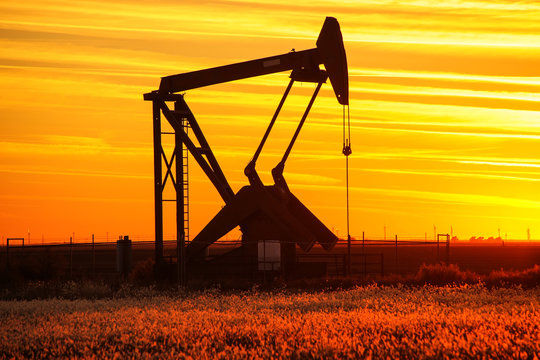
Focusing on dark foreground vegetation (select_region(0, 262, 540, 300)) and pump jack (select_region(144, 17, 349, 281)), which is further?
pump jack (select_region(144, 17, 349, 281))

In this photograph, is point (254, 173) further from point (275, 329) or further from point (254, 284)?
point (275, 329)

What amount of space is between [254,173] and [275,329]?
16.7m

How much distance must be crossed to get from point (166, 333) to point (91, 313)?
4.27 meters

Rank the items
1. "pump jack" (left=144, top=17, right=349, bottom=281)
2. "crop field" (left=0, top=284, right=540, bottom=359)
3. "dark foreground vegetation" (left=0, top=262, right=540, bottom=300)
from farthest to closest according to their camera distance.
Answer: "pump jack" (left=144, top=17, right=349, bottom=281) < "dark foreground vegetation" (left=0, top=262, right=540, bottom=300) < "crop field" (left=0, top=284, right=540, bottom=359)

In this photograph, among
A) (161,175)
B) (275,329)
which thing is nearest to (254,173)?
(161,175)

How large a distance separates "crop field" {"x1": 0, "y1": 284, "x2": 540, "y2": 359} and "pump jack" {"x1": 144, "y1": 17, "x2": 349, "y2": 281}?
383 inches

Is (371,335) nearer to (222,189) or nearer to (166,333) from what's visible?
(166,333)

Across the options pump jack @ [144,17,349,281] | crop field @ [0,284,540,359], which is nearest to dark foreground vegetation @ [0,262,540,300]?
pump jack @ [144,17,349,281]

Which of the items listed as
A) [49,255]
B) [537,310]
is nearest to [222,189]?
[49,255]

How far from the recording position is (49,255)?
30766mm

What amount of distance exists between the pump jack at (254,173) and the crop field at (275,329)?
9.73m

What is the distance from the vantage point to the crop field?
32.4ft

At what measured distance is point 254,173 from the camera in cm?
2886

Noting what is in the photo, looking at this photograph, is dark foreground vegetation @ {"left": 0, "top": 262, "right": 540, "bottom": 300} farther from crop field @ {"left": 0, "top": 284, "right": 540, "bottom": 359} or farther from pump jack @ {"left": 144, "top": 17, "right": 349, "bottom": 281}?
crop field @ {"left": 0, "top": 284, "right": 540, "bottom": 359}
